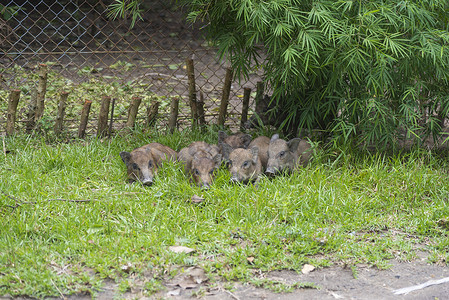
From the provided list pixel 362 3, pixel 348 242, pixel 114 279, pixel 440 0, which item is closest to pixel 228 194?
pixel 348 242

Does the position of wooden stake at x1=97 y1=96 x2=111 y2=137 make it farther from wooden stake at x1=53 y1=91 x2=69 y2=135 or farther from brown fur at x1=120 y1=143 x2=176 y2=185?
brown fur at x1=120 y1=143 x2=176 y2=185

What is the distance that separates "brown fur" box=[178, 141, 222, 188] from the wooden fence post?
129cm

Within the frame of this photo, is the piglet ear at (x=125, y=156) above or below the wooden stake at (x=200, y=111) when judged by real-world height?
below

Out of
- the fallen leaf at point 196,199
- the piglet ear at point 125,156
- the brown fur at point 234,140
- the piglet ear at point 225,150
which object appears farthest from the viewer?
the brown fur at point 234,140

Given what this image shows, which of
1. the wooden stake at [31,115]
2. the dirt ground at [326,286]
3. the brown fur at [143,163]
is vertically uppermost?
the wooden stake at [31,115]

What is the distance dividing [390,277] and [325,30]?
8.68ft

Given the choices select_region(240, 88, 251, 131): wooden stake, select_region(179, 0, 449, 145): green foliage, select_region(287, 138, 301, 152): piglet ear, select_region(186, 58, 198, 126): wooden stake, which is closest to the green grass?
select_region(287, 138, 301, 152): piglet ear

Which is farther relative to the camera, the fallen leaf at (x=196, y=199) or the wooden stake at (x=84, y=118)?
the wooden stake at (x=84, y=118)

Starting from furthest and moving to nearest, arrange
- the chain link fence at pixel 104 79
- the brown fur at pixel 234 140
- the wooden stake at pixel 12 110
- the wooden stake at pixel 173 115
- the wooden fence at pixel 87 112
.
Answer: the chain link fence at pixel 104 79 < the wooden stake at pixel 173 115 < the wooden fence at pixel 87 112 < the wooden stake at pixel 12 110 < the brown fur at pixel 234 140

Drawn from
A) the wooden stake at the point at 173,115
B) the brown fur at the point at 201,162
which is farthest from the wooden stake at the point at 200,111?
the brown fur at the point at 201,162

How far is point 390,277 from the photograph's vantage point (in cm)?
414

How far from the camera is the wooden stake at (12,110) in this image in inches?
260

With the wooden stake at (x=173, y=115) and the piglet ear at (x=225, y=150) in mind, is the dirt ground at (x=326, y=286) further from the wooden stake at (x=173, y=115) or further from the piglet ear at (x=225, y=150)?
the wooden stake at (x=173, y=115)

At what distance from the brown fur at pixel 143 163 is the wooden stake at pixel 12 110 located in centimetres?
188
